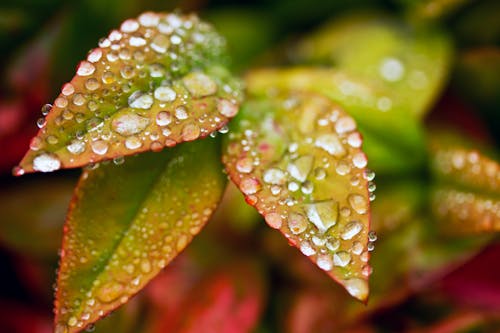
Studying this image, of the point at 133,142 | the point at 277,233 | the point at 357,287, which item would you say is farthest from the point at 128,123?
the point at 277,233

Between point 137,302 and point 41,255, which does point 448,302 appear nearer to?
point 137,302

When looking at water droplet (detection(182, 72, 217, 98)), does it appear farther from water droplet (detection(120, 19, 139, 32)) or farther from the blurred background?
the blurred background

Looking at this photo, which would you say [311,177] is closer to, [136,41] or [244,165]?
[244,165]

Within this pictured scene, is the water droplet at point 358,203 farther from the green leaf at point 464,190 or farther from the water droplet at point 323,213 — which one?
the green leaf at point 464,190

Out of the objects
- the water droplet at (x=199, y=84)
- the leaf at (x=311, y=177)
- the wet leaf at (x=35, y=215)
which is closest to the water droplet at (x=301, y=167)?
the leaf at (x=311, y=177)

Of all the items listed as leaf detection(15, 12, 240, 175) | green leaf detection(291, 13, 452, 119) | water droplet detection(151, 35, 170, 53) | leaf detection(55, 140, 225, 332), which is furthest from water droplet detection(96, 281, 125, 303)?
green leaf detection(291, 13, 452, 119)

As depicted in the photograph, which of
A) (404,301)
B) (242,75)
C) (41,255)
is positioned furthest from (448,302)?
(41,255)

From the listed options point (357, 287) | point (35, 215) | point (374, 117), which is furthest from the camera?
point (35, 215)
